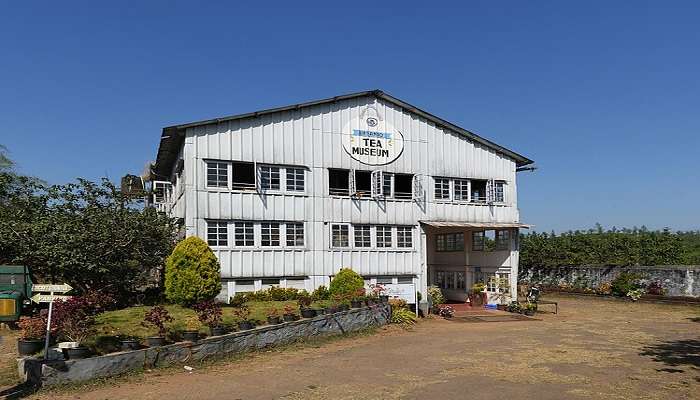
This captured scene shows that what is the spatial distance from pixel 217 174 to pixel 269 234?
313 centimetres

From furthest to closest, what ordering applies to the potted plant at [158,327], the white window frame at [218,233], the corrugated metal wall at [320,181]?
the corrugated metal wall at [320,181] < the white window frame at [218,233] < the potted plant at [158,327]

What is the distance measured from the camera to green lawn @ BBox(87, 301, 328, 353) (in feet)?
40.9

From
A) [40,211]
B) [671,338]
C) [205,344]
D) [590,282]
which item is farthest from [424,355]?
[590,282]

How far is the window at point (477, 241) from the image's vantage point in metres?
29.3

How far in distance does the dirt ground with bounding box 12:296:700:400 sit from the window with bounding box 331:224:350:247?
4791 mm

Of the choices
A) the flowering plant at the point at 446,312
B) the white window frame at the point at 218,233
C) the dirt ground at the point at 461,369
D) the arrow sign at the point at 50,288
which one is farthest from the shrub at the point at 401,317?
the arrow sign at the point at 50,288

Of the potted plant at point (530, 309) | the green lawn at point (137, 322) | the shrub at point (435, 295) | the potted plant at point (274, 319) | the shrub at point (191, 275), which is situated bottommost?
the potted plant at point (530, 309)

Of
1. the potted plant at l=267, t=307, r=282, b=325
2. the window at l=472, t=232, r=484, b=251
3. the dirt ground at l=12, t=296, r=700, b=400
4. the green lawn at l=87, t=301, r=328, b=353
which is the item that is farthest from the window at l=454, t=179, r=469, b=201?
the potted plant at l=267, t=307, r=282, b=325

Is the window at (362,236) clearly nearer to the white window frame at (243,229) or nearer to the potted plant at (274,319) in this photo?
the white window frame at (243,229)

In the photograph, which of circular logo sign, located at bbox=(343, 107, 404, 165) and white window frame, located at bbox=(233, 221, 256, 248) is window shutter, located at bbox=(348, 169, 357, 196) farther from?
white window frame, located at bbox=(233, 221, 256, 248)

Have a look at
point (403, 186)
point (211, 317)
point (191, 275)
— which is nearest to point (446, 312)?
point (403, 186)

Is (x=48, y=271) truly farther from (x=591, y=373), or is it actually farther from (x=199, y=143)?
(x=591, y=373)

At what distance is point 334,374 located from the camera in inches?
496

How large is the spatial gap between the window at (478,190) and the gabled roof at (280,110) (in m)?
1.84
